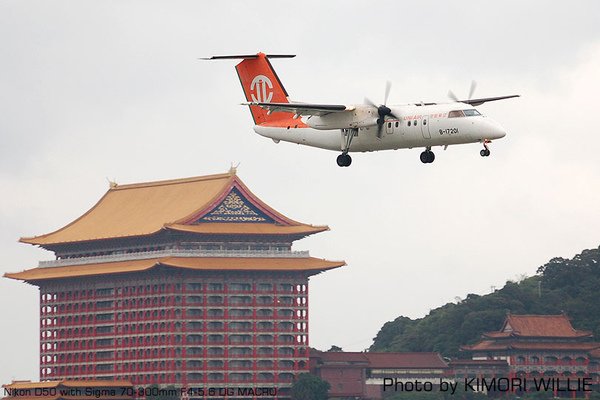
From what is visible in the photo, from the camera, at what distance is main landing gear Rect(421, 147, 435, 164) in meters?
85.9

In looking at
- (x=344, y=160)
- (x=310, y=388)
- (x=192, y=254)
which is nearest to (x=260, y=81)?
(x=344, y=160)

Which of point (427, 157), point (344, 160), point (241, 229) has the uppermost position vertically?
point (241, 229)

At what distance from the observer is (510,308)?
186 meters

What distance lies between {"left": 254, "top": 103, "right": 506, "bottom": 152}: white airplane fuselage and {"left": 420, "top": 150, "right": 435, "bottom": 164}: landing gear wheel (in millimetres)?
851

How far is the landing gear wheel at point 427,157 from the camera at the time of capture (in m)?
85.9

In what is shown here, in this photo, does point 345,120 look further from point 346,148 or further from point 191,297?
point 191,297

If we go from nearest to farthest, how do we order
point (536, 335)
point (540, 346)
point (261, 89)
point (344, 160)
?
point (344, 160) → point (261, 89) → point (540, 346) → point (536, 335)

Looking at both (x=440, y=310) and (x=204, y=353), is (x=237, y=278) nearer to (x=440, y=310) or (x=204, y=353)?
(x=204, y=353)

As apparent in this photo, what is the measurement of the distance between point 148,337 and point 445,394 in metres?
34.9

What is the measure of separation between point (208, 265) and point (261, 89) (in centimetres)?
8112

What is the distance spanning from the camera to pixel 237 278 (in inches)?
7008

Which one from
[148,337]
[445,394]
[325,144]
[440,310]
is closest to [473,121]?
[325,144]

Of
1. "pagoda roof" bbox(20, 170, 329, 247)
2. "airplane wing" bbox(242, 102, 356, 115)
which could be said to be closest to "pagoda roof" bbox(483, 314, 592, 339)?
"pagoda roof" bbox(20, 170, 329, 247)

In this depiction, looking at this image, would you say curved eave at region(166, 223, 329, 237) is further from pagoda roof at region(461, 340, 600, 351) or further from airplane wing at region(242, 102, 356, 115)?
airplane wing at region(242, 102, 356, 115)
